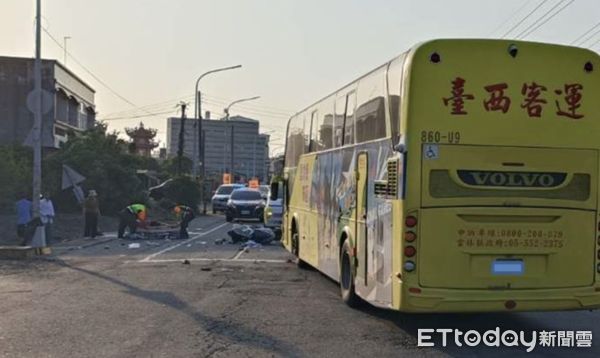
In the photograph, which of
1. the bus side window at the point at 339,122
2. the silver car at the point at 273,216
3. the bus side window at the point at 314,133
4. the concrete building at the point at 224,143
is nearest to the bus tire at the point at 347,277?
the bus side window at the point at 339,122

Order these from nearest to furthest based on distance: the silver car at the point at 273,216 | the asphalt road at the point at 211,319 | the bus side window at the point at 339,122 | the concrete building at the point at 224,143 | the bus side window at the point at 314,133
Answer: the asphalt road at the point at 211,319 < the bus side window at the point at 339,122 < the bus side window at the point at 314,133 < the silver car at the point at 273,216 < the concrete building at the point at 224,143

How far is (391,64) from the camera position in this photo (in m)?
9.41

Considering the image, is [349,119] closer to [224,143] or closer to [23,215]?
[23,215]

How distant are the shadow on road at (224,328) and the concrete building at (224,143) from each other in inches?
2850

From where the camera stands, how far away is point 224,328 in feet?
30.6

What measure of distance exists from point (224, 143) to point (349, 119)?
Answer: 252 ft

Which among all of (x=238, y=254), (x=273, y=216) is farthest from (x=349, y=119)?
(x=273, y=216)

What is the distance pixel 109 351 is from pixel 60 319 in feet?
7.28

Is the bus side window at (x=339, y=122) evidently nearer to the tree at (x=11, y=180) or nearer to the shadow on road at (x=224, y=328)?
the shadow on road at (x=224, y=328)

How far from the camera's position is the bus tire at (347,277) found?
10.8 meters

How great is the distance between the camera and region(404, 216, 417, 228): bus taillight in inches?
330

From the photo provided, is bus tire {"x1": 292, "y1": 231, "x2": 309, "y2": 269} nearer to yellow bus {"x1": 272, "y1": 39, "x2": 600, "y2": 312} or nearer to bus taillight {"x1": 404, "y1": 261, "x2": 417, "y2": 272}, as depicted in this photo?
yellow bus {"x1": 272, "y1": 39, "x2": 600, "y2": 312}

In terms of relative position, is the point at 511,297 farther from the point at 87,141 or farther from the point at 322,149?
the point at 87,141

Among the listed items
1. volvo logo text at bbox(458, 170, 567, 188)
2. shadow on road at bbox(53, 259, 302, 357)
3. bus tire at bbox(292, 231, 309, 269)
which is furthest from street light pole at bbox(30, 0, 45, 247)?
volvo logo text at bbox(458, 170, 567, 188)
